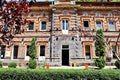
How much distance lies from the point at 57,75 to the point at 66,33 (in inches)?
626

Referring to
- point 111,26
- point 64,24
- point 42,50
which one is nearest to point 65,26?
point 64,24

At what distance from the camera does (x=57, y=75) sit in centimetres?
1077

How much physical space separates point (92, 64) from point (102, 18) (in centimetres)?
796

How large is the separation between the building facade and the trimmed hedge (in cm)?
1386

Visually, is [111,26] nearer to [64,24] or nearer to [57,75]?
[64,24]

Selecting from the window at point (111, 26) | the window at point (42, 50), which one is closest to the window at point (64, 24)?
the window at point (42, 50)

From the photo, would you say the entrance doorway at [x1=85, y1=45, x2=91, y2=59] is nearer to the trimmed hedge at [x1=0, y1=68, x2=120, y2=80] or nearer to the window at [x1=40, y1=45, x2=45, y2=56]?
the window at [x1=40, y1=45, x2=45, y2=56]

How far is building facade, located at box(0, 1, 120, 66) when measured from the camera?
25.8 meters

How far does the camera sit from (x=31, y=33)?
2683 centimetres

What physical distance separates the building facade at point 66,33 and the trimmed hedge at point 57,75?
13858 mm

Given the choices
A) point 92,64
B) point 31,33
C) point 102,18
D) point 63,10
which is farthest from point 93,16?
point 31,33

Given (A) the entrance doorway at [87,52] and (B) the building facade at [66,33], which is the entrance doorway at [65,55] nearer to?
(B) the building facade at [66,33]

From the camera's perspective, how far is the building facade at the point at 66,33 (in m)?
25.8

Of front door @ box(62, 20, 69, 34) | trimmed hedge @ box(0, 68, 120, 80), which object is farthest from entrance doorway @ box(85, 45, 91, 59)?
trimmed hedge @ box(0, 68, 120, 80)
